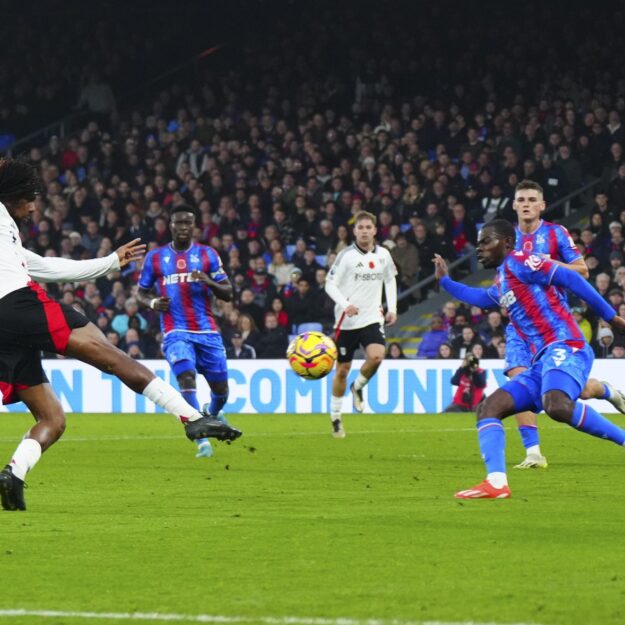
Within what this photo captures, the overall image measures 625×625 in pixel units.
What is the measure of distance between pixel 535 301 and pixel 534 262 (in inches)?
13.6

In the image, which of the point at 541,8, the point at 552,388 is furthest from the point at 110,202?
the point at 552,388

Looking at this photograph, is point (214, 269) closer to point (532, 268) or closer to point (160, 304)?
point (160, 304)

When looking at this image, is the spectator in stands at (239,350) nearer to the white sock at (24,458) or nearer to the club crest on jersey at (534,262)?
Result: the club crest on jersey at (534,262)

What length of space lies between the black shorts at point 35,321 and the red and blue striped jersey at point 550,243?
4.79m

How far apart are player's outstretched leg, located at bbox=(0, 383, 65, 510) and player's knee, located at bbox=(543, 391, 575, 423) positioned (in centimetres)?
309

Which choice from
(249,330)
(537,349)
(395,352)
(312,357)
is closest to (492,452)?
(537,349)

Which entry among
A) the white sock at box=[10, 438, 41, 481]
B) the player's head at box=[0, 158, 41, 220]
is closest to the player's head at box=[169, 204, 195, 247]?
Answer: the player's head at box=[0, 158, 41, 220]

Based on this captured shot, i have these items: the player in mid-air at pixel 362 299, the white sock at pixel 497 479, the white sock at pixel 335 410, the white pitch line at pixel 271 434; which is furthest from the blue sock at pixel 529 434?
the white pitch line at pixel 271 434

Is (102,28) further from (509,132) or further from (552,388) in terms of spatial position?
(552,388)

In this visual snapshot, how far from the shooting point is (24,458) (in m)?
8.69

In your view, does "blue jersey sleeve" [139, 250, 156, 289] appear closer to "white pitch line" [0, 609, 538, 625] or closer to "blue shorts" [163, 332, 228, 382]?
"blue shorts" [163, 332, 228, 382]

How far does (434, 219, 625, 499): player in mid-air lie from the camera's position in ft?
31.1

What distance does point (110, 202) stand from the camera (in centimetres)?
2908

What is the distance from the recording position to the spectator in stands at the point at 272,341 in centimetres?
2370
